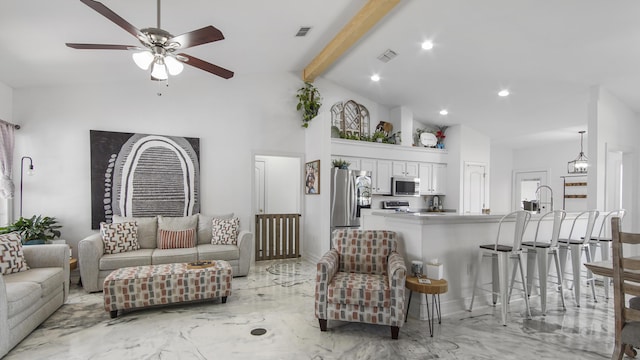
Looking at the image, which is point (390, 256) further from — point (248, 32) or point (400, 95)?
point (400, 95)

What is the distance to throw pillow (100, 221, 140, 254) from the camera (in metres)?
4.14

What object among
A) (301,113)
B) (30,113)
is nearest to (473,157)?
(301,113)

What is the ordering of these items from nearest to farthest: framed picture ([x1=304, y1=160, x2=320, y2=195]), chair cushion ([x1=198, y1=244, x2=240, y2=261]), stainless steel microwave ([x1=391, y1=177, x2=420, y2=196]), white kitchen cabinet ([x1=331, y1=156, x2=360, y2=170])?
chair cushion ([x1=198, y1=244, x2=240, y2=261]) → framed picture ([x1=304, y1=160, x2=320, y2=195]) → white kitchen cabinet ([x1=331, y1=156, x2=360, y2=170]) → stainless steel microwave ([x1=391, y1=177, x2=420, y2=196])

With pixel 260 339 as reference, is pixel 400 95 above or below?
above

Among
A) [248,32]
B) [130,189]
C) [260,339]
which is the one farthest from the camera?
[130,189]

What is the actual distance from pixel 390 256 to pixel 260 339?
1431mm

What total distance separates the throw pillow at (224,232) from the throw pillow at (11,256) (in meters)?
2.11

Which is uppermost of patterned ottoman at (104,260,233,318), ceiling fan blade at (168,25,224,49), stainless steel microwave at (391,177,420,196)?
ceiling fan blade at (168,25,224,49)

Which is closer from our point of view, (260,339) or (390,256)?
(260,339)

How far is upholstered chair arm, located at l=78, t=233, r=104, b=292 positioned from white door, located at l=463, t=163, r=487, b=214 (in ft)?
20.7

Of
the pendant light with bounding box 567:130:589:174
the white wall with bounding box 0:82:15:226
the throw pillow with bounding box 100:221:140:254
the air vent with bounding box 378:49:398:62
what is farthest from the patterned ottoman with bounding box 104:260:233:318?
the pendant light with bounding box 567:130:589:174

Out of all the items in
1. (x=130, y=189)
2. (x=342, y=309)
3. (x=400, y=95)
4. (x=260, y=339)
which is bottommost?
(x=260, y=339)

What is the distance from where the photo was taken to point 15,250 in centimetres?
312

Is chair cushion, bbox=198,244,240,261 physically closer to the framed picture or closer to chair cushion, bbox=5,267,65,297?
chair cushion, bbox=5,267,65,297
